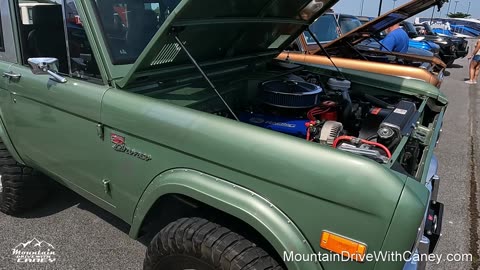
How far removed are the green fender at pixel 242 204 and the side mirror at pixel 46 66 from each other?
2.86 feet

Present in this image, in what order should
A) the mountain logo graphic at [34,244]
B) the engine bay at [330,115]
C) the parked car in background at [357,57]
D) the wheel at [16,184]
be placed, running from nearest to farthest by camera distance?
the engine bay at [330,115]
the mountain logo graphic at [34,244]
the wheel at [16,184]
the parked car in background at [357,57]

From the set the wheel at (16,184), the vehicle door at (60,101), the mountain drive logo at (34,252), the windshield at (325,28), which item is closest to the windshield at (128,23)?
the vehicle door at (60,101)

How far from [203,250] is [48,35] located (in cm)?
180

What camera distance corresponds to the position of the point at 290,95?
256cm

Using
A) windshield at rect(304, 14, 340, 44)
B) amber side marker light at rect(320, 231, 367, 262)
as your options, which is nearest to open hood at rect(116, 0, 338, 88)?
amber side marker light at rect(320, 231, 367, 262)

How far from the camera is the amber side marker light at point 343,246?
4.61ft

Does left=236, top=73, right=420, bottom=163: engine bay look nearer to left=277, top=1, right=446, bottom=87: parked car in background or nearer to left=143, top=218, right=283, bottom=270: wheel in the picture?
left=143, top=218, right=283, bottom=270: wheel

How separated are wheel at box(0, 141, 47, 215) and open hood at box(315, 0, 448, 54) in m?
4.15

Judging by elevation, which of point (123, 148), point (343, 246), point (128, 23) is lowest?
point (343, 246)

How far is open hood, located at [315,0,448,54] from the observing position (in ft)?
17.7

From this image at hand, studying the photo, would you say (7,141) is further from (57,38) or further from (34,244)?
(57,38)

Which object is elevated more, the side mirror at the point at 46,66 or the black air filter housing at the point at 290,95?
the side mirror at the point at 46,66

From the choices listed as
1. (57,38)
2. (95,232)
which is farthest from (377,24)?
(95,232)

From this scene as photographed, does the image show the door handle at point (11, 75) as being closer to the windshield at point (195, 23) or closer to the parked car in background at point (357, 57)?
the windshield at point (195, 23)
